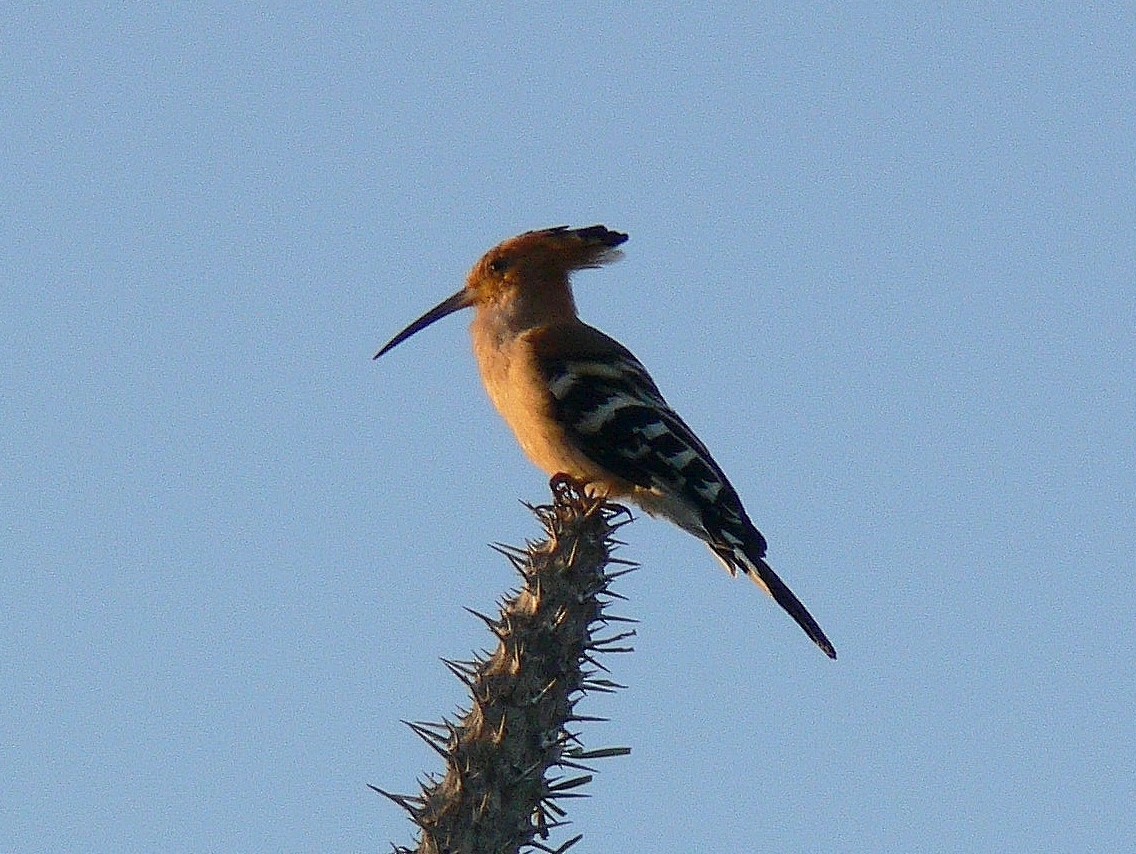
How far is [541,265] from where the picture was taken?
7.05m

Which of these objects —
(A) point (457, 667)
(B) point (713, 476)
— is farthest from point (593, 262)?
(A) point (457, 667)

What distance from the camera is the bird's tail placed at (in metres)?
5.30

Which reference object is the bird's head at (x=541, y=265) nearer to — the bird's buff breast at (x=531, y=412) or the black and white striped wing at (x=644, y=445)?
the bird's buff breast at (x=531, y=412)

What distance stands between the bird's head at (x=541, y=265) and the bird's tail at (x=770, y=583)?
1.53 metres

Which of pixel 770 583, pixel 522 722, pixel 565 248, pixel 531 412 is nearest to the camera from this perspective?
pixel 522 722

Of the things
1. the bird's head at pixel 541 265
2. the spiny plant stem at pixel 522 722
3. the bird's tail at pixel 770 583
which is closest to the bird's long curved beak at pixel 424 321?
the bird's head at pixel 541 265

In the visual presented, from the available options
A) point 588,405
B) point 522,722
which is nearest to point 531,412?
point 588,405

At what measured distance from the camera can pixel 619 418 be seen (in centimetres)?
590

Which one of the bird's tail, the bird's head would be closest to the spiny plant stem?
the bird's tail

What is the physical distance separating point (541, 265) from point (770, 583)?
79.9 inches

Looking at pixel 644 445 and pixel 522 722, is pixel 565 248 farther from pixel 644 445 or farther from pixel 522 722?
pixel 522 722

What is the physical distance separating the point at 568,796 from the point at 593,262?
15.2 feet

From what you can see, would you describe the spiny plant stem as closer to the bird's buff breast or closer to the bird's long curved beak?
the bird's buff breast

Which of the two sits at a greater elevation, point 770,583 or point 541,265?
point 541,265
